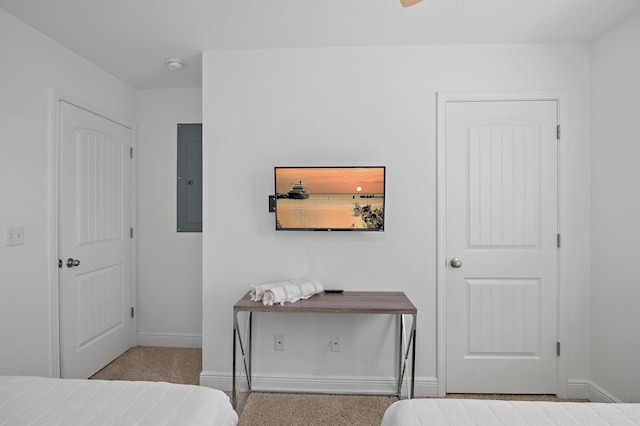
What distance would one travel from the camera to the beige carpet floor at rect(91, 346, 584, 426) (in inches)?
84.1

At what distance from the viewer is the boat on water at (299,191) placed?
94.2 inches

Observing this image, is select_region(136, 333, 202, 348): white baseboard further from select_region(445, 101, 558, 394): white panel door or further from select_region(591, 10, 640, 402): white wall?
select_region(591, 10, 640, 402): white wall

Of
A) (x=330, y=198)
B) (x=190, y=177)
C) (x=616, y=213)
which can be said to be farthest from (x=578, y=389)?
(x=190, y=177)

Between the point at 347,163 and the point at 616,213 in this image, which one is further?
the point at 347,163

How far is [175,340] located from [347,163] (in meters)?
2.41

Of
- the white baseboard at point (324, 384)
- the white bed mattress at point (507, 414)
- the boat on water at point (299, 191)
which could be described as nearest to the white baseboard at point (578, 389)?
the white baseboard at point (324, 384)

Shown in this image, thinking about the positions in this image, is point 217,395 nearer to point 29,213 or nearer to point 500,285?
point 29,213

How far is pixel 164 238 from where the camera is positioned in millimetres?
3246

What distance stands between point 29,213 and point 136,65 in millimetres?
1391

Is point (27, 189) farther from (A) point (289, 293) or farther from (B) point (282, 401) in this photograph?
(B) point (282, 401)

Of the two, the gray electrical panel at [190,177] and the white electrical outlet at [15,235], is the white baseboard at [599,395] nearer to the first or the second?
the gray electrical panel at [190,177]

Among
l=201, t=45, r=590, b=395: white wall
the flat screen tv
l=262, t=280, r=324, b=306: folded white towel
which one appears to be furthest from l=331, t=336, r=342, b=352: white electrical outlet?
the flat screen tv

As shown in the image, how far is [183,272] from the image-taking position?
3.23 meters

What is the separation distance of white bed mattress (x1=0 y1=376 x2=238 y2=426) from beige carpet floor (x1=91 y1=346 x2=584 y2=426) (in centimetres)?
98
